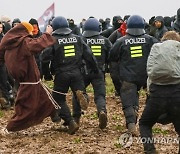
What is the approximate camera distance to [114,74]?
11.8m

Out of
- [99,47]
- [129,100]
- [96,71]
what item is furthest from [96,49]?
[129,100]

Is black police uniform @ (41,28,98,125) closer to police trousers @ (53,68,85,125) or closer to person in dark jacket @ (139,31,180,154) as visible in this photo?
police trousers @ (53,68,85,125)

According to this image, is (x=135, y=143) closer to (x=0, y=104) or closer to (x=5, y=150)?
(x=5, y=150)

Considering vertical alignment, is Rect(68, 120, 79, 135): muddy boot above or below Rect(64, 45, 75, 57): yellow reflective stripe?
below

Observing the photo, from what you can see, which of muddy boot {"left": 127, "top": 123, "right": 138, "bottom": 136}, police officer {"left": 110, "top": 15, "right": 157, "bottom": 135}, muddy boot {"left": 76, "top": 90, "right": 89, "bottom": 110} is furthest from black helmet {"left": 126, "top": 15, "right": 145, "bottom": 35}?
muddy boot {"left": 127, "top": 123, "right": 138, "bottom": 136}

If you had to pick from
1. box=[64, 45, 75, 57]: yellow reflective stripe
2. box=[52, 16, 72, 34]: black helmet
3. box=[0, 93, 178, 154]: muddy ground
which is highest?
box=[52, 16, 72, 34]: black helmet

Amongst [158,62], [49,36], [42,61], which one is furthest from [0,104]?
[158,62]

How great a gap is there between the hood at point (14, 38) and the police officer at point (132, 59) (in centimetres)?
156

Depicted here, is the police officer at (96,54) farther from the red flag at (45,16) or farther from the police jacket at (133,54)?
the red flag at (45,16)

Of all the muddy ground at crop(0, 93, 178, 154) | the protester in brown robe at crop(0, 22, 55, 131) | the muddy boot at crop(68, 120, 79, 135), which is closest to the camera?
the muddy ground at crop(0, 93, 178, 154)

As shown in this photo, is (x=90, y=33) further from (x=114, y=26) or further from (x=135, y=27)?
(x=114, y=26)

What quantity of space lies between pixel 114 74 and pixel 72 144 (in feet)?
12.3

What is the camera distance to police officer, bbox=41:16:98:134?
8914mm

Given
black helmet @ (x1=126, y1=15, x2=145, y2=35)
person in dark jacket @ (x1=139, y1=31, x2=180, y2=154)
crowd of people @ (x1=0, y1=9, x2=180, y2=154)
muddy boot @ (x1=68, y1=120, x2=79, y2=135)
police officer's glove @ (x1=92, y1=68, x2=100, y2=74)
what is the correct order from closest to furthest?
person in dark jacket @ (x1=139, y1=31, x2=180, y2=154)
crowd of people @ (x1=0, y1=9, x2=180, y2=154)
black helmet @ (x1=126, y1=15, x2=145, y2=35)
muddy boot @ (x1=68, y1=120, x2=79, y2=135)
police officer's glove @ (x1=92, y1=68, x2=100, y2=74)
